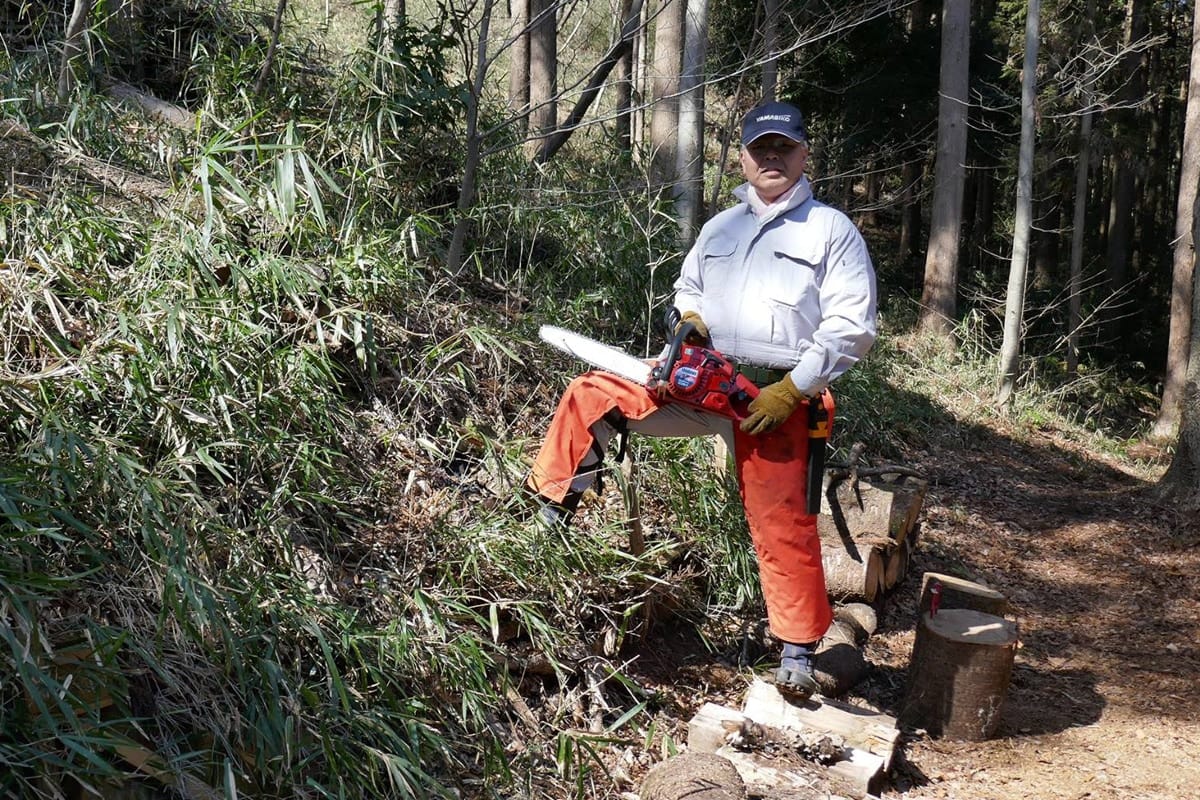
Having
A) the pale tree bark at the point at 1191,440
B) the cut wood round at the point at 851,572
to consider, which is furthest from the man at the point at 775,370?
the pale tree bark at the point at 1191,440

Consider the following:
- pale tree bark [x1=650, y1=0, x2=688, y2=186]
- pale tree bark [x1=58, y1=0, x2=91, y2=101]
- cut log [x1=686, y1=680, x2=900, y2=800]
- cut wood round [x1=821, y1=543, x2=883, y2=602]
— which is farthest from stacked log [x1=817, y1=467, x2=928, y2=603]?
pale tree bark [x1=58, y1=0, x2=91, y2=101]

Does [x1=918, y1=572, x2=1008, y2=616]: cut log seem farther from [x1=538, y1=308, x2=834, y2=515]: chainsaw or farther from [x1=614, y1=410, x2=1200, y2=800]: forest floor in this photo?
[x1=538, y1=308, x2=834, y2=515]: chainsaw

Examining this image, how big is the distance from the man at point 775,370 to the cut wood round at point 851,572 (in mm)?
1380

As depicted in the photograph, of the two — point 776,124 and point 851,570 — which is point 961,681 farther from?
point 776,124

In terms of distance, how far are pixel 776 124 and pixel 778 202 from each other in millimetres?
286

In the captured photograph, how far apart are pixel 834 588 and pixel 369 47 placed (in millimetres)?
3940

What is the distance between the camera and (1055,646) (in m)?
5.50

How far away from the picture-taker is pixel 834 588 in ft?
17.3

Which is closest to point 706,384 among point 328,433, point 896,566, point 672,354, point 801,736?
point 672,354

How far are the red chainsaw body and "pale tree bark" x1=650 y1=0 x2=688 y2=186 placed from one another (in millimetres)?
4710

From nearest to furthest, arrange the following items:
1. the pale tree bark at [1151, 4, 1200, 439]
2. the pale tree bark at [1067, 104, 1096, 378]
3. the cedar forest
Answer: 1. the cedar forest
2. the pale tree bark at [1151, 4, 1200, 439]
3. the pale tree bark at [1067, 104, 1096, 378]

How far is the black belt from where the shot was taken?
12.9ft

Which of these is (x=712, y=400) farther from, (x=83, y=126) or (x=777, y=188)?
(x=83, y=126)

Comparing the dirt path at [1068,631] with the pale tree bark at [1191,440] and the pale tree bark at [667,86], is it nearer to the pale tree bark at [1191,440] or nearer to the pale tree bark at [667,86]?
the pale tree bark at [1191,440]
